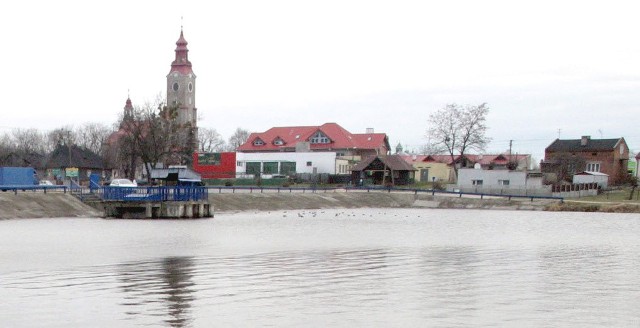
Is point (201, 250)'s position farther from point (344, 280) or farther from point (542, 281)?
point (542, 281)

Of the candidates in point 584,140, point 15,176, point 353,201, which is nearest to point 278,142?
point 584,140

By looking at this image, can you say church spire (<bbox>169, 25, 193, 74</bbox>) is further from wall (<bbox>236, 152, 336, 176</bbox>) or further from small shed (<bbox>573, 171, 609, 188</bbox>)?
small shed (<bbox>573, 171, 609, 188</bbox>)

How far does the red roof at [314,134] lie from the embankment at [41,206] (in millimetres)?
75372

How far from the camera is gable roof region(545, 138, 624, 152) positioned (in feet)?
361

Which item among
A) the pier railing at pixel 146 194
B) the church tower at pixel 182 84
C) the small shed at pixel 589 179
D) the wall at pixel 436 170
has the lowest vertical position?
the pier railing at pixel 146 194

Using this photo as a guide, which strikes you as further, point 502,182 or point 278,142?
point 278,142

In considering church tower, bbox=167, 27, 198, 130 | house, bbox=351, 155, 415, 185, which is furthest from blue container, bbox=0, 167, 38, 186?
church tower, bbox=167, 27, 198, 130

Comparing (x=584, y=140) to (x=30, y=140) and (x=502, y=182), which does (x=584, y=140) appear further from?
(x=30, y=140)

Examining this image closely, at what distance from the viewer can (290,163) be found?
10662 cm

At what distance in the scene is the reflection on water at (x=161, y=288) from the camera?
14.9m

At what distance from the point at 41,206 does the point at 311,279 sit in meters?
32.8

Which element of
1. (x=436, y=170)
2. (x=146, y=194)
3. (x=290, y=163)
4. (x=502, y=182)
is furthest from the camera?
(x=436, y=170)

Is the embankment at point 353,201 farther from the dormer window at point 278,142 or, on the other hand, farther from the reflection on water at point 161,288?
the dormer window at point 278,142

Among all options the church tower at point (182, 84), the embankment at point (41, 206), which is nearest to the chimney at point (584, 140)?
the church tower at point (182, 84)
